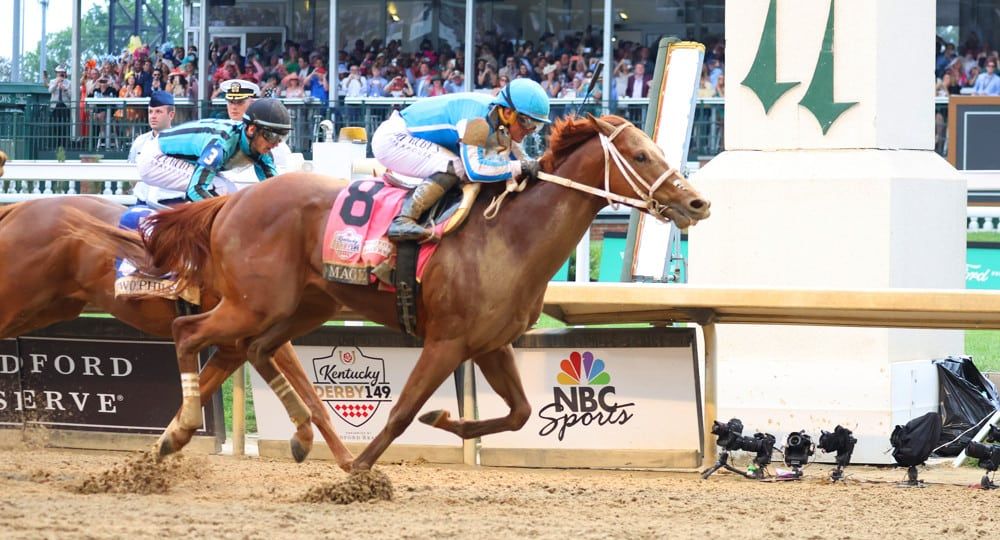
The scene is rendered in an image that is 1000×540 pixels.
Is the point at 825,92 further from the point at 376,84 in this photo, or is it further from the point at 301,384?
the point at 376,84

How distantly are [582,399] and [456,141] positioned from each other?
1.97 m

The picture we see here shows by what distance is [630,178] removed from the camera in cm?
623

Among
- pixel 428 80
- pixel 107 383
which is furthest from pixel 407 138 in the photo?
pixel 428 80

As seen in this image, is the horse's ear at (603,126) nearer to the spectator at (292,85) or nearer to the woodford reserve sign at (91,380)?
the woodford reserve sign at (91,380)

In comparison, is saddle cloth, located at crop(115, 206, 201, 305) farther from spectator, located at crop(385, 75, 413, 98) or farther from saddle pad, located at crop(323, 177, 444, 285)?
spectator, located at crop(385, 75, 413, 98)

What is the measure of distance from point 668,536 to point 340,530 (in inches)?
51.0

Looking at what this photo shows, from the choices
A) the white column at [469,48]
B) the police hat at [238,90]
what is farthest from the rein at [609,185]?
the white column at [469,48]

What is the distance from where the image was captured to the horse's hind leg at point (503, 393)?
6535 millimetres

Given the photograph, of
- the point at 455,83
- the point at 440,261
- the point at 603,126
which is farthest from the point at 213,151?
the point at 455,83

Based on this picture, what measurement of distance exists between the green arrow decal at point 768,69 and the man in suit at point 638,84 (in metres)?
11.0

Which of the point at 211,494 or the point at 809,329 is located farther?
the point at 809,329

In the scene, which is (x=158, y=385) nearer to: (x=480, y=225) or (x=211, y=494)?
(x=211, y=494)

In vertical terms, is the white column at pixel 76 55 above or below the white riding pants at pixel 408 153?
above

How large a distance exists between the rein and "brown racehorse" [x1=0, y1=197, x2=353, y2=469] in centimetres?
163
